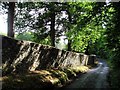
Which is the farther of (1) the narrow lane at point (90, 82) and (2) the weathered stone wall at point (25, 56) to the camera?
(1) the narrow lane at point (90, 82)

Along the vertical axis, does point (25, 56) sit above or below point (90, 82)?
above

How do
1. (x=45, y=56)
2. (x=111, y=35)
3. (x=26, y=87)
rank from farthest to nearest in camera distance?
(x=45, y=56) → (x=111, y=35) → (x=26, y=87)

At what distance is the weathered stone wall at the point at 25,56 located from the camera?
54.7ft

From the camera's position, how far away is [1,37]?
1570 centimetres

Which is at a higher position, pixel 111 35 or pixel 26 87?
pixel 111 35

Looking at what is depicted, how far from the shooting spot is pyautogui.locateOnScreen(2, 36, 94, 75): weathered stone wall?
16.7 metres

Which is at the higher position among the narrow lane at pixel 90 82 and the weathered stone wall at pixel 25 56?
the weathered stone wall at pixel 25 56

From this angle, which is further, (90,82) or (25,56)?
(90,82)

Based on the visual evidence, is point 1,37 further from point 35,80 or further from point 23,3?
point 23,3

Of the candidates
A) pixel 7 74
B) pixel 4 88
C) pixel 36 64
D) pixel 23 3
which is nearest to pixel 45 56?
pixel 36 64

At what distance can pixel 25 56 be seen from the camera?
19.8 meters

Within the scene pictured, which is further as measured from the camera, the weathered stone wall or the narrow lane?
the narrow lane

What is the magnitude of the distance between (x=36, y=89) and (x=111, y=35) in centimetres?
711

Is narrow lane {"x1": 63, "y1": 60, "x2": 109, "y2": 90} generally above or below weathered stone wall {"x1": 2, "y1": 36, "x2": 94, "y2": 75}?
below
